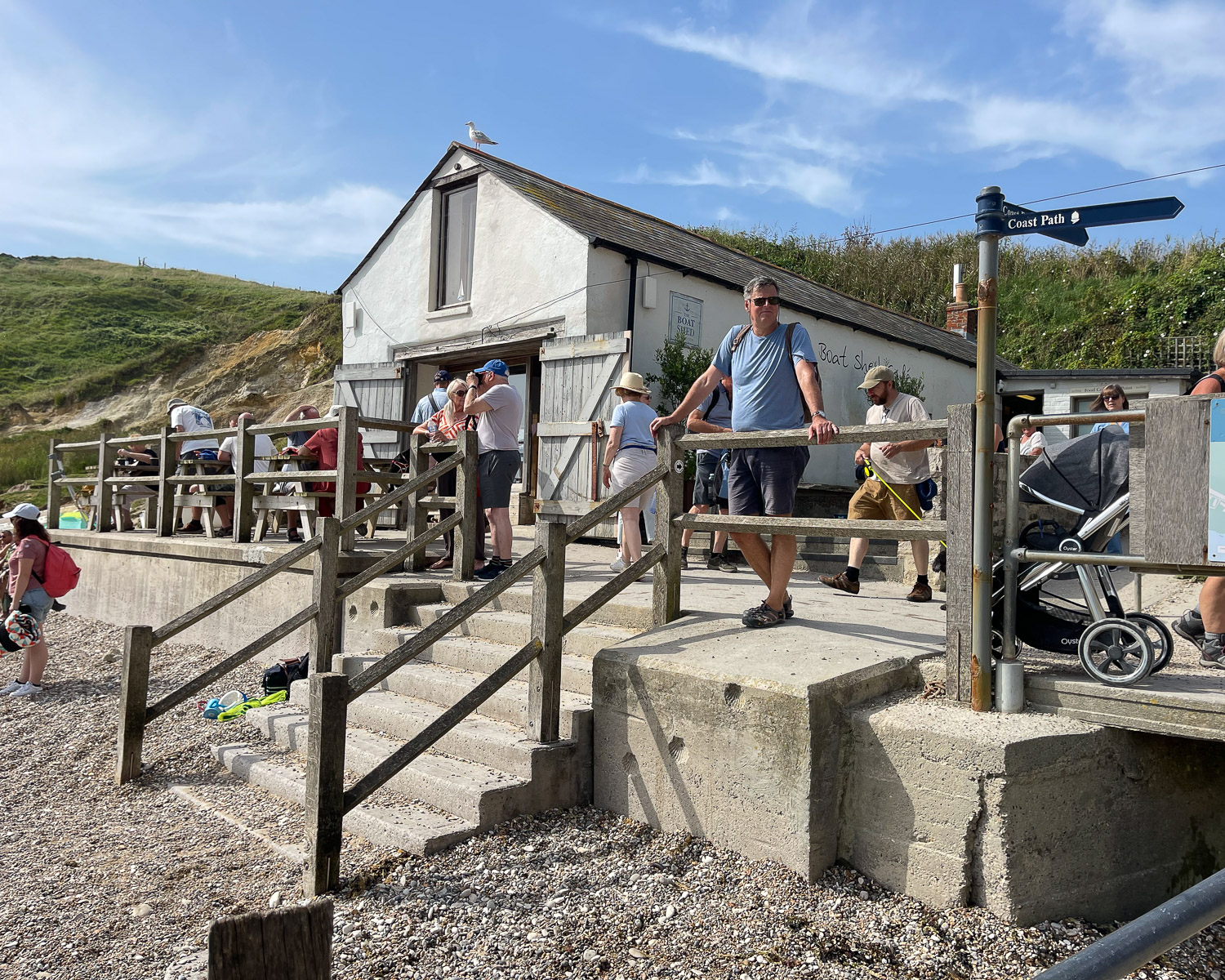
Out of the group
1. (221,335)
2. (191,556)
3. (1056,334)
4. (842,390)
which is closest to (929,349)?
(842,390)

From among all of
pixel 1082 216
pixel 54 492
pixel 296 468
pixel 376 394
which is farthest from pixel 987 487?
pixel 54 492

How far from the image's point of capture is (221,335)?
35125 mm

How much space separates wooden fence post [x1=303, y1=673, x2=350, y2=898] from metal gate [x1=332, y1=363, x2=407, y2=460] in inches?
346

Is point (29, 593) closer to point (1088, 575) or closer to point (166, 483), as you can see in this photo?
point (166, 483)

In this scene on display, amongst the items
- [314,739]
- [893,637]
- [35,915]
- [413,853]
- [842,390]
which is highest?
[842,390]

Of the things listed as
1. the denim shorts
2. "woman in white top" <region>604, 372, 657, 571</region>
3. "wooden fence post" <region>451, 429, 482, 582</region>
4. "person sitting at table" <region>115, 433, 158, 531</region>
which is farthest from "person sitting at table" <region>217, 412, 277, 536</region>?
"woman in white top" <region>604, 372, 657, 571</region>

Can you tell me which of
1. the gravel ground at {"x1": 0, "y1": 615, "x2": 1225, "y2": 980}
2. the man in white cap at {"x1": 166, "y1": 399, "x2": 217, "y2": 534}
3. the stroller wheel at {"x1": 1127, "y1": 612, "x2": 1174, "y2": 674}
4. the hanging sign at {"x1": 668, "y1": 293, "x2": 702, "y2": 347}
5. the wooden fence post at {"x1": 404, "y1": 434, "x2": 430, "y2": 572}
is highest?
the hanging sign at {"x1": 668, "y1": 293, "x2": 702, "y2": 347}

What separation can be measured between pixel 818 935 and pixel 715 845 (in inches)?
27.5

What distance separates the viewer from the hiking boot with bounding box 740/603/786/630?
448 centimetres

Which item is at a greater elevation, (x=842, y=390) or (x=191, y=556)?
(x=842, y=390)

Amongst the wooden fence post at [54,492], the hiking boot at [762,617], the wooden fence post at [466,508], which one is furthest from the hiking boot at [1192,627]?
the wooden fence post at [54,492]

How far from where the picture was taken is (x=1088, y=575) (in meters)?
3.42

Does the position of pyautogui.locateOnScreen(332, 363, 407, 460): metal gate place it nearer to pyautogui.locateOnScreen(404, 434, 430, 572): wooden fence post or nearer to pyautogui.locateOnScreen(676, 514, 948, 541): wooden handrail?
pyautogui.locateOnScreen(404, 434, 430, 572): wooden fence post

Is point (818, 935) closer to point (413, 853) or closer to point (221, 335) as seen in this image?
point (413, 853)
